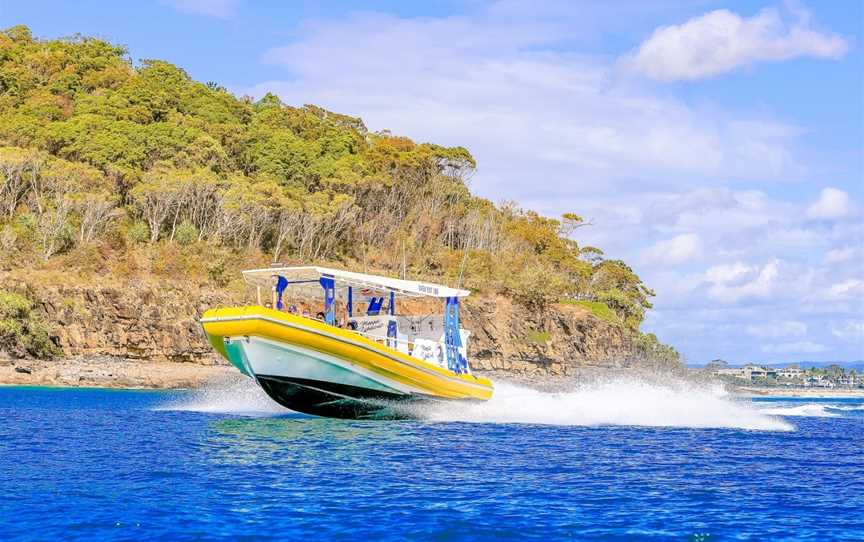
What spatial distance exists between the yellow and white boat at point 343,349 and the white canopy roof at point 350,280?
3cm

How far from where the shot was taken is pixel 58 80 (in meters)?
97.2

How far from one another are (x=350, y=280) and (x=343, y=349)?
2.20 meters

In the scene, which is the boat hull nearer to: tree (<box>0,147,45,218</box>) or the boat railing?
the boat railing

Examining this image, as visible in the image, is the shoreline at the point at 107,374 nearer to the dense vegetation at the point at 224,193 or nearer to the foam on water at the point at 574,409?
the dense vegetation at the point at 224,193

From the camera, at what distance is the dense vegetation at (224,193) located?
237 ft

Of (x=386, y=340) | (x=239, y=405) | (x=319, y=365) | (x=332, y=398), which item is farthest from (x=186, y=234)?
(x=319, y=365)

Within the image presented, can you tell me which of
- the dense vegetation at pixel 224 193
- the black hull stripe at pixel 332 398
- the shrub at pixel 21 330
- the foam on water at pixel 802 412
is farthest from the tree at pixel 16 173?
the foam on water at pixel 802 412

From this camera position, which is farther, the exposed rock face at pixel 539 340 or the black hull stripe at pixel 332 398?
the exposed rock face at pixel 539 340

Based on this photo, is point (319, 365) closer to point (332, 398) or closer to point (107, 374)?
point (332, 398)

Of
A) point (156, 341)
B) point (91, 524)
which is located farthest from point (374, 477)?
point (156, 341)

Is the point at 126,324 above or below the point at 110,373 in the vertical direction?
above

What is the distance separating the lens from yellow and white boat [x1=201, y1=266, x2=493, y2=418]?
85.8ft

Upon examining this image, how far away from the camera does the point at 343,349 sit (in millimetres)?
26641

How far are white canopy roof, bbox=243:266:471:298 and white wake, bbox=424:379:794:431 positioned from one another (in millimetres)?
3916
